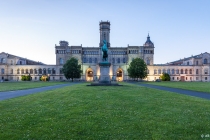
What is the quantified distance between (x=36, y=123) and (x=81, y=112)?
283cm

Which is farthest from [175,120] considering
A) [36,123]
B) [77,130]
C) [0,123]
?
[0,123]

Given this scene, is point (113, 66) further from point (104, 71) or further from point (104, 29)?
point (104, 71)

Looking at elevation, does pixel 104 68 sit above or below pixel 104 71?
above

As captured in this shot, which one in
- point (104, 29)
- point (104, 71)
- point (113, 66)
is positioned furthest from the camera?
point (104, 29)

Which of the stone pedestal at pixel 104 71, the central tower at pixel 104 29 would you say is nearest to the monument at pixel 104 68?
the stone pedestal at pixel 104 71

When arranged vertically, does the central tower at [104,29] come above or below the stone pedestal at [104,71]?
above

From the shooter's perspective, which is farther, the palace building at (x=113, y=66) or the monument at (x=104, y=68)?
the palace building at (x=113, y=66)

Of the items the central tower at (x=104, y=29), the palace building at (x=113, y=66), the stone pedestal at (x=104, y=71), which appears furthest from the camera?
the central tower at (x=104, y=29)

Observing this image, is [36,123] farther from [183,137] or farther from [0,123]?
[183,137]

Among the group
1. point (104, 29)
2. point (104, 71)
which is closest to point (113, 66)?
point (104, 29)

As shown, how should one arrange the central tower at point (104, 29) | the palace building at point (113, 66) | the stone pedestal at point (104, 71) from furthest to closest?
the central tower at point (104, 29)
the palace building at point (113, 66)
the stone pedestal at point (104, 71)

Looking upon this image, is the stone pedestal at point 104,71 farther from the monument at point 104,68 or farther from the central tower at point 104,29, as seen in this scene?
the central tower at point 104,29

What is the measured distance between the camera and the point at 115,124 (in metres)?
7.98

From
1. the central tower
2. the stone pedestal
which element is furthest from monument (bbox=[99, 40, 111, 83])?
the central tower
